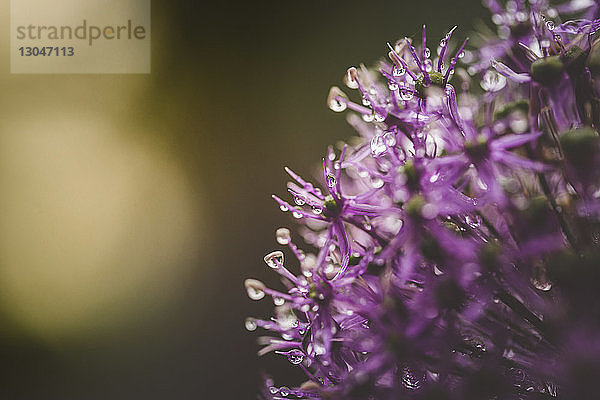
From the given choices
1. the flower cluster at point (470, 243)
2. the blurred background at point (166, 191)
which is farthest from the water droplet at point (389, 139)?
the blurred background at point (166, 191)

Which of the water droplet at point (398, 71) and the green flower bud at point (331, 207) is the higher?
the water droplet at point (398, 71)

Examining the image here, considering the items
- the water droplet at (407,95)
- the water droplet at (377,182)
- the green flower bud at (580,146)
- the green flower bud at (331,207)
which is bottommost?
the green flower bud at (331,207)

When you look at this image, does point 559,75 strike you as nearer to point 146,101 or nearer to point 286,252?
point 286,252

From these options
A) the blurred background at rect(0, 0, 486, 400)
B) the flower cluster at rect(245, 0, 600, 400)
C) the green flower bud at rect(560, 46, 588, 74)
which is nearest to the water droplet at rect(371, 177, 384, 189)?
the flower cluster at rect(245, 0, 600, 400)

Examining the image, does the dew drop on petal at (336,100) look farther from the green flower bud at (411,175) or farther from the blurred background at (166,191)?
the blurred background at (166,191)

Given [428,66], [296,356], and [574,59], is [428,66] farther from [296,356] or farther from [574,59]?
[296,356]

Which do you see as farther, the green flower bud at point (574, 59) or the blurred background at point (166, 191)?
the blurred background at point (166, 191)
